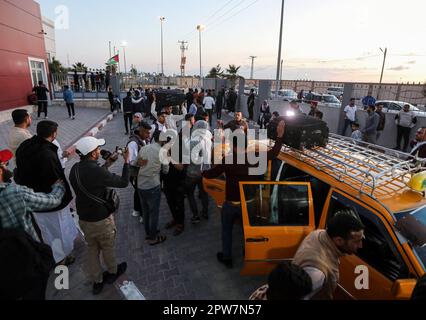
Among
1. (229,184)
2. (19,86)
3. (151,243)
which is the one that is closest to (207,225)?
(151,243)

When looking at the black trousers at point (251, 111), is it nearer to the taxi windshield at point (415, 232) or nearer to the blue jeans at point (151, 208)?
the blue jeans at point (151, 208)

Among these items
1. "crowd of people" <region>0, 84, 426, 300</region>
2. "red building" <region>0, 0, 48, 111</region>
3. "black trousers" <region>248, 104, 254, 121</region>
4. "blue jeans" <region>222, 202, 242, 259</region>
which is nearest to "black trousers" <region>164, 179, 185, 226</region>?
"crowd of people" <region>0, 84, 426, 300</region>

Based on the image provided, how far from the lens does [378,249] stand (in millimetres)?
2635

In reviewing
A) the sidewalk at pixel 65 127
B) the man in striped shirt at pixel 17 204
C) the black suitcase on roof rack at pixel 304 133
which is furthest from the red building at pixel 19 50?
the black suitcase on roof rack at pixel 304 133

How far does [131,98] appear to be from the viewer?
11742 mm

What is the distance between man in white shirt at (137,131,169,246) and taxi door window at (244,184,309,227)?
60.0 inches

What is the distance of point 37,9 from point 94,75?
630 cm

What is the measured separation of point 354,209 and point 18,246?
3.15 metres

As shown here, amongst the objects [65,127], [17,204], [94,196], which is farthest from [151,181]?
[65,127]

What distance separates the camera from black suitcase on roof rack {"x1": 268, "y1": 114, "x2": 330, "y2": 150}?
3.87 meters

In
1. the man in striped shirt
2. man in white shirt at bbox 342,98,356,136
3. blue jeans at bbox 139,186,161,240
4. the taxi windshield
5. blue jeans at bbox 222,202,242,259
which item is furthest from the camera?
man in white shirt at bbox 342,98,356,136

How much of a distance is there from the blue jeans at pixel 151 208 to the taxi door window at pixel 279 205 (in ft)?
5.29

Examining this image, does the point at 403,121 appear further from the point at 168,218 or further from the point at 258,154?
the point at 168,218

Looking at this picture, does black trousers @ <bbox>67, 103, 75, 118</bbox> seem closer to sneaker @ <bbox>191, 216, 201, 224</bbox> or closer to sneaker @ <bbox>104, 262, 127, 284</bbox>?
sneaker @ <bbox>191, 216, 201, 224</bbox>
